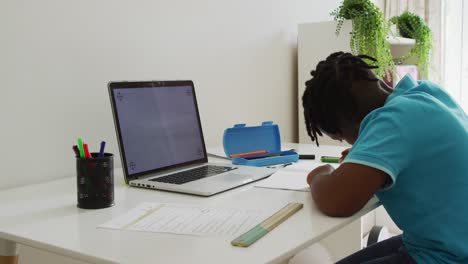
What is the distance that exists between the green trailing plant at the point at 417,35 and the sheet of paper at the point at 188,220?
2.18 meters

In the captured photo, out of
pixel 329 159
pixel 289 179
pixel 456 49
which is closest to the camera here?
pixel 289 179

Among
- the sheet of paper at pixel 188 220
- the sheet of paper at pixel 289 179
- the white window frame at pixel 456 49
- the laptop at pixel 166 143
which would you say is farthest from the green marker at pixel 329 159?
the white window frame at pixel 456 49

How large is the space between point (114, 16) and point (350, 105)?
0.83 meters

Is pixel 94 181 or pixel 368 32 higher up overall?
pixel 368 32

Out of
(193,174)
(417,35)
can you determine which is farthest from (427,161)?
(417,35)

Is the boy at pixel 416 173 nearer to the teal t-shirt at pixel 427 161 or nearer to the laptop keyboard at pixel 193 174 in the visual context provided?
the teal t-shirt at pixel 427 161

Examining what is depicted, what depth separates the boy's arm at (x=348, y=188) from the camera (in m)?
0.91

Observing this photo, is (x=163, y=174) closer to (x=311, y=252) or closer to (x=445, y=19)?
(x=311, y=252)

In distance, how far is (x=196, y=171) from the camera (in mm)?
1420

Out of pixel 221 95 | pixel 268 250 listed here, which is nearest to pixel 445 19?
pixel 221 95

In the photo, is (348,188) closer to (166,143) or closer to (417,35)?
(166,143)

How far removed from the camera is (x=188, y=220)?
935mm

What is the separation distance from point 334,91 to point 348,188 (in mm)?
239

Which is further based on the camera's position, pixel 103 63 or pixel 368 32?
pixel 368 32
